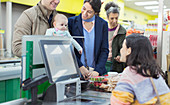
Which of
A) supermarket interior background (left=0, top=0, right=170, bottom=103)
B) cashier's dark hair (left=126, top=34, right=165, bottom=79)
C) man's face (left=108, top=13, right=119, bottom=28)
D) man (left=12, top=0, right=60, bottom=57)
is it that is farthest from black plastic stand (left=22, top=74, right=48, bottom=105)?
man's face (left=108, top=13, right=119, bottom=28)

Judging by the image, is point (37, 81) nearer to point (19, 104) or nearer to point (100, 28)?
point (19, 104)

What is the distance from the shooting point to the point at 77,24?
2201 millimetres

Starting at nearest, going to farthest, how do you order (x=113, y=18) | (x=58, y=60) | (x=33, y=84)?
(x=33, y=84)
(x=58, y=60)
(x=113, y=18)

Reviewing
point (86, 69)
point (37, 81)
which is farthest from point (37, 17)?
point (37, 81)

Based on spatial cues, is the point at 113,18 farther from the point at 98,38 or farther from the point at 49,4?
the point at 49,4

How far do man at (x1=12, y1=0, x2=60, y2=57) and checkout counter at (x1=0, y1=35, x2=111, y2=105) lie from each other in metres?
0.60

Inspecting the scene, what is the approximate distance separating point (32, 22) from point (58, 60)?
0.75 metres

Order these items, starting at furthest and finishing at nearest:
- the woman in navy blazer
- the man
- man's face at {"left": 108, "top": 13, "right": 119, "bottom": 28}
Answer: man's face at {"left": 108, "top": 13, "right": 119, "bottom": 28} → the woman in navy blazer → the man

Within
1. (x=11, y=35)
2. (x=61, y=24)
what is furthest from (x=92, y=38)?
(x=11, y=35)

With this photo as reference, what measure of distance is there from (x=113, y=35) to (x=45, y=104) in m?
2.03

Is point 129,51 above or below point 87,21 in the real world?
below

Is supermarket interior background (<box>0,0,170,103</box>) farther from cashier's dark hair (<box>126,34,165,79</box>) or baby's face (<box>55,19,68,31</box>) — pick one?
cashier's dark hair (<box>126,34,165,79</box>)

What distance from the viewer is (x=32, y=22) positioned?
1.87 meters

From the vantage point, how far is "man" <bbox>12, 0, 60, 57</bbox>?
1.81 m
